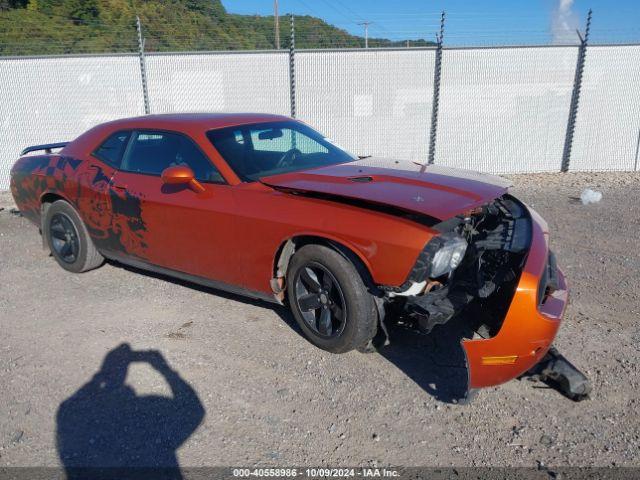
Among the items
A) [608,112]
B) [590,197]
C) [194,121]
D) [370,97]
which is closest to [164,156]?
[194,121]

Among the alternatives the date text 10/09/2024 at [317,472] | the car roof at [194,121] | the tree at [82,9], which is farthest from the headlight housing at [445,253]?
the tree at [82,9]

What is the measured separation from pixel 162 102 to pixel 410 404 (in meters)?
8.37

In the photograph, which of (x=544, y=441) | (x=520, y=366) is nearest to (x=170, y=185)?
(x=520, y=366)

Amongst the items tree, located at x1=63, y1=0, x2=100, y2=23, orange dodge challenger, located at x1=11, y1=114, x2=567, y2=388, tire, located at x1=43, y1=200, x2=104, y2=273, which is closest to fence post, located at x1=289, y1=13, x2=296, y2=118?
orange dodge challenger, located at x1=11, y1=114, x2=567, y2=388

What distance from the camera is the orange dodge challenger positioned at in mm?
3219

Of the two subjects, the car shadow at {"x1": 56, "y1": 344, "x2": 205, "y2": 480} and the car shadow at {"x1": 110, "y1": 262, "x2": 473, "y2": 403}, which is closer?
the car shadow at {"x1": 56, "y1": 344, "x2": 205, "y2": 480}

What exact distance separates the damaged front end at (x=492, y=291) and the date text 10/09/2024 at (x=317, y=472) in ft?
2.39

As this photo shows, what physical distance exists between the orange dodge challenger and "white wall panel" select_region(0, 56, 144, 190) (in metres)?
5.15

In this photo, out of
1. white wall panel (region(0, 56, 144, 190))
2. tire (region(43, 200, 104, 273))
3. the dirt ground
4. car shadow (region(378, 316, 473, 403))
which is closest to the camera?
the dirt ground

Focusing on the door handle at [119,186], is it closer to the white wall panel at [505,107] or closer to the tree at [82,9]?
the white wall panel at [505,107]

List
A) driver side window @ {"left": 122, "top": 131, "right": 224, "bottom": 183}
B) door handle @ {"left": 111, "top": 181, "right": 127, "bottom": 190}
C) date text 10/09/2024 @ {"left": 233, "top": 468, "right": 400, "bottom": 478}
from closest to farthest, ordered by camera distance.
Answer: date text 10/09/2024 @ {"left": 233, "top": 468, "right": 400, "bottom": 478}, driver side window @ {"left": 122, "top": 131, "right": 224, "bottom": 183}, door handle @ {"left": 111, "top": 181, "right": 127, "bottom": 190}

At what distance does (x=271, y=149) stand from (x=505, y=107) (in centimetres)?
728

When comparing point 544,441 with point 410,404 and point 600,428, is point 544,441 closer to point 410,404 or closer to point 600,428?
Result: point 600,428

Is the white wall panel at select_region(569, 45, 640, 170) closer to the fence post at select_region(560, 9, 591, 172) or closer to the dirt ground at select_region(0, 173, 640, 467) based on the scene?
the fence post at select_region(560, 9, 591, 172)
